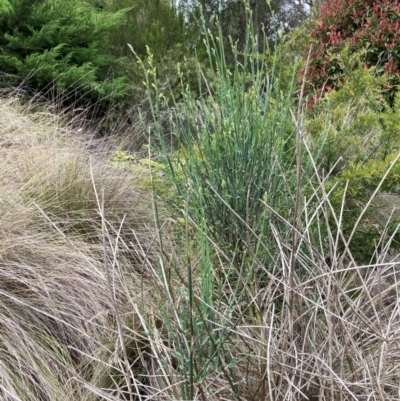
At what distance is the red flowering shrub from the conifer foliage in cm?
242

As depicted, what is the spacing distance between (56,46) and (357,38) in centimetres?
361

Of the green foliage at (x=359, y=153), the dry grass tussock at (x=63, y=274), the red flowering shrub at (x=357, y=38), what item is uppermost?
the red flowering shrub at (x=357, y=38)

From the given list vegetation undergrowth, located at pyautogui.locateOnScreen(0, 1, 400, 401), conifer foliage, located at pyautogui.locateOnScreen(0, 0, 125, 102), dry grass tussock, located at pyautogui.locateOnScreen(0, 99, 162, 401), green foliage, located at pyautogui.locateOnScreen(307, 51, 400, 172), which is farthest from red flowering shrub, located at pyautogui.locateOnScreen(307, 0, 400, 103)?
conifer foliage, located at pyautogui.locateOnScreen(0, 0, 125, 102)

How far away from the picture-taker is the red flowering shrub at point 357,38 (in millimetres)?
3727

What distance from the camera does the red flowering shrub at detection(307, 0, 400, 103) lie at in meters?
3.73

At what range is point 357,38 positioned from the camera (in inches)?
153

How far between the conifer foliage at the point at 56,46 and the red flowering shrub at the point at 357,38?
2.42 metres

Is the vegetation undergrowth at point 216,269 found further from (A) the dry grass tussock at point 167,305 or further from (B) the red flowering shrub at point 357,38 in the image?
(B) the red flowering shrub at point 357,38

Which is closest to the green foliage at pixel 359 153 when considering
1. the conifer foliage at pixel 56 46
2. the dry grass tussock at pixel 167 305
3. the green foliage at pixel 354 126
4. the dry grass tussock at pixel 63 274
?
the green foliage at pixel 354 126

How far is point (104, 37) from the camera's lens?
22.0 ft

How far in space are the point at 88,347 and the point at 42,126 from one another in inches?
91.8

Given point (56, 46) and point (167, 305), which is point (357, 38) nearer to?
point (167, 305)

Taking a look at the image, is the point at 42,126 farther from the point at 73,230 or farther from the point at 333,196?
the point at 333,196

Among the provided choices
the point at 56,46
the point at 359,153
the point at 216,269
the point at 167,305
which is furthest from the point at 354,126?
the point at 56,46
